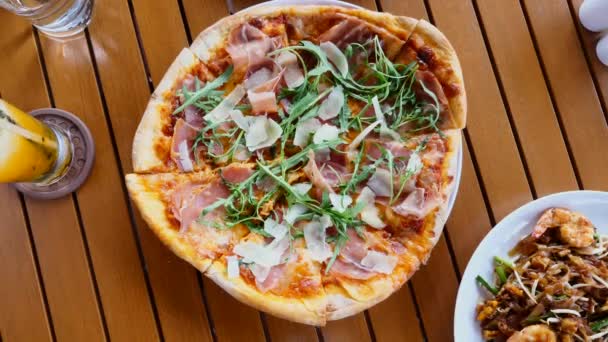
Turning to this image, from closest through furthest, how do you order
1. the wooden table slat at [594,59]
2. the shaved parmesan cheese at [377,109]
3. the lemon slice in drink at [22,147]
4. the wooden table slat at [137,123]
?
the lemon slice in drink at [22,147] < the shaved parmesan cheese at [377,109] < the wooden table slat at [137,123] < the wooden table slat at [594,59]

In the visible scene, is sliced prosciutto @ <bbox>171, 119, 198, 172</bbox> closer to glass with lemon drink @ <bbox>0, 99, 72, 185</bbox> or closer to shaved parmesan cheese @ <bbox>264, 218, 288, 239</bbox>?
shaved parmesan cheese @ <bbox>264, 218, 288, 239</bbox>

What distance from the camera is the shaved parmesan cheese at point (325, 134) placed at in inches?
66.3

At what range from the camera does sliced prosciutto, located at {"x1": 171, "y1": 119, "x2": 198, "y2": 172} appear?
1673mm

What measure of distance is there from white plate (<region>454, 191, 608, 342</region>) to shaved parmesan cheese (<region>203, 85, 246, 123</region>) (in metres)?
0.81

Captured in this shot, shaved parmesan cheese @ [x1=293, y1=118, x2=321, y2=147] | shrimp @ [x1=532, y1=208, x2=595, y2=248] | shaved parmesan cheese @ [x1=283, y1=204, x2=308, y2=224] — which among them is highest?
shaved parmesan cheese @ [x1=293, y1=118, x2=321, y2=147]

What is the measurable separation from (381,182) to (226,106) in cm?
49

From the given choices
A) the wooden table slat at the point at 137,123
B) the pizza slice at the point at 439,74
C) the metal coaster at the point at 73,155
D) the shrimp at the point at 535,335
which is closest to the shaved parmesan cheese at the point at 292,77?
the pizza slice at the point at 439,74

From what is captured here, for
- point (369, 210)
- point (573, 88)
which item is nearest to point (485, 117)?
point (573, 88)

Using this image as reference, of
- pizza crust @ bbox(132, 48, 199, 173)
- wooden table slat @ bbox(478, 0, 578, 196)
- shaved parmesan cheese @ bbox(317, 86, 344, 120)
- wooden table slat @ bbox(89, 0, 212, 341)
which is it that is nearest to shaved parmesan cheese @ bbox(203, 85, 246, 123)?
pizza crust @ bbox(132, 48, 199, 173)

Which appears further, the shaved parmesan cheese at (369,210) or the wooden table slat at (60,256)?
the wooden table slat at (60,256)

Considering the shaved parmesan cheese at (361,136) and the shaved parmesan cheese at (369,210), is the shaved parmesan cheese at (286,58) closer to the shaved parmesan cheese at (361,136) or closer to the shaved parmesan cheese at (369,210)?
the shaved parmesan cheese at (361,136)

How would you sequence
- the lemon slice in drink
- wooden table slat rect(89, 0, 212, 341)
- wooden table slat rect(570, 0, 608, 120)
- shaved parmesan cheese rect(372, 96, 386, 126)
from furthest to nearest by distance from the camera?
wooden table slat rect(570, 0, 608, 120) < wooden table slat rect(89, 0, 212, 341) < shaved parmesan cheese rect(372, 96, 386, 126) < the lemon slice in drink

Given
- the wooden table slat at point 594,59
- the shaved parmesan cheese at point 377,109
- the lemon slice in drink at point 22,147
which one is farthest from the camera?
the wooden table slat at point 594,59

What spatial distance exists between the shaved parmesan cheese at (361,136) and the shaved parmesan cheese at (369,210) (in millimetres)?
125
